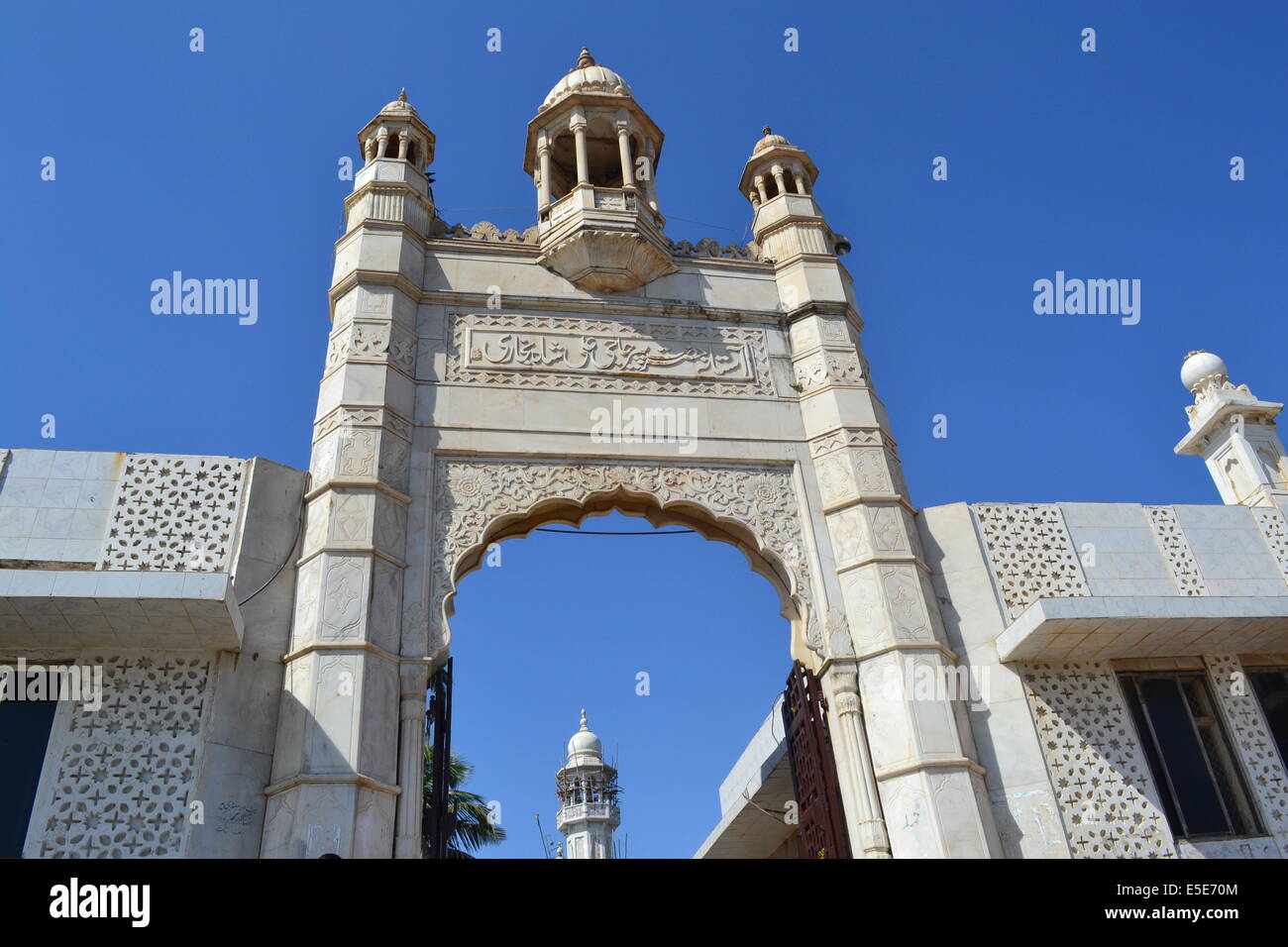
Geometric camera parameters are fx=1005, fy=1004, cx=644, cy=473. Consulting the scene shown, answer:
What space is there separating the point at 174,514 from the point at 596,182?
7.76 metres

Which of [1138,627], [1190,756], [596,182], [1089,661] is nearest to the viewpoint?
[1138,627]

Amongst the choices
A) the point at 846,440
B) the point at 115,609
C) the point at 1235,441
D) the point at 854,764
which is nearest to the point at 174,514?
the point at 115,609

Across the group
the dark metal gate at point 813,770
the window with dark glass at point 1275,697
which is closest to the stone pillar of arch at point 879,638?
the dark metal gate at point 813,770

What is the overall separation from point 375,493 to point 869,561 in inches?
187

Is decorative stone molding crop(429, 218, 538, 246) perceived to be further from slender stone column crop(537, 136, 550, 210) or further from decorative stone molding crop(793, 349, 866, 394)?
decorative stone molding crop(793, 349, 866, 394)

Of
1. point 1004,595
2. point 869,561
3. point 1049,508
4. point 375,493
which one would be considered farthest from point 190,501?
point 1049,508

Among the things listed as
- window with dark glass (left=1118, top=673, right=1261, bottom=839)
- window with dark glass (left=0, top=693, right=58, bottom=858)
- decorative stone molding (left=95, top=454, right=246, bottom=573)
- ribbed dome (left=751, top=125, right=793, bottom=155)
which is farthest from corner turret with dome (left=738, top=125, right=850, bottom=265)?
window with dark glass (left=0, top=693, right=58, bottom=858)

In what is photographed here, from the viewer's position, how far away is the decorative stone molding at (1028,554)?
32.8ft

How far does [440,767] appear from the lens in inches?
344

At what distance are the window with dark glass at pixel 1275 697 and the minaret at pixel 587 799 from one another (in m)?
28.7

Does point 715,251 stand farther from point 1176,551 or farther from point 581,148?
point 1176,551

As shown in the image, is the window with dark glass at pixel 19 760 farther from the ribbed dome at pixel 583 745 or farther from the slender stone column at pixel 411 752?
the ribbed dome at pixel 583 745
